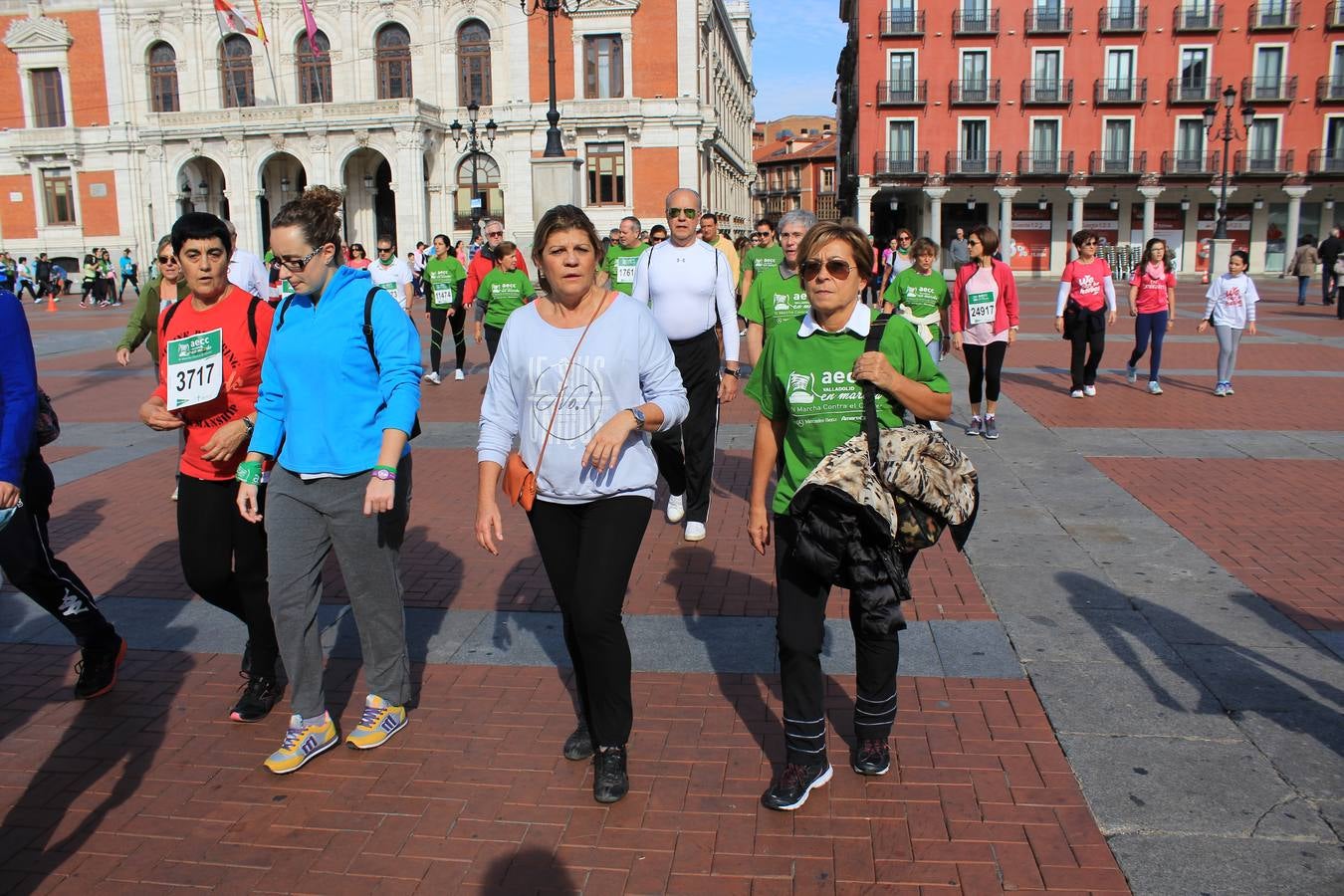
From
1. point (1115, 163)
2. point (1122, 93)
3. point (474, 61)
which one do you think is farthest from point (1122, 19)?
point (474, 61)

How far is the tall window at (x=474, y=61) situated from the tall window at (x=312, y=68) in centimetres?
647

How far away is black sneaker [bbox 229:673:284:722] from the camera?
4.07 metres

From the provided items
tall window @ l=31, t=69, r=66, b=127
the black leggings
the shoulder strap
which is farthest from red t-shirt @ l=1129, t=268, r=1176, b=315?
tall window @ l=31, t=69, r=66, b=127

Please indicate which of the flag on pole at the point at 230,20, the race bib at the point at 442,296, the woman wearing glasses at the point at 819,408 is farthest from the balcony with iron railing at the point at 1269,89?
the woman wearing glasses at the point at 819,408

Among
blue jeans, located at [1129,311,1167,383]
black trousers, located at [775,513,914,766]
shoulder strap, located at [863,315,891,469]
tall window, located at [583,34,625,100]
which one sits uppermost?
A: tall window, located at [583,34,625,100]

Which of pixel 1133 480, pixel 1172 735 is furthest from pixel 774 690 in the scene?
pixel 1133 480

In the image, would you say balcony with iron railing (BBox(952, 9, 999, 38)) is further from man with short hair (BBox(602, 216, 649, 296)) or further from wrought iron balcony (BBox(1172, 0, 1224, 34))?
man with short hair (BBox(602, 216, 649, 296))

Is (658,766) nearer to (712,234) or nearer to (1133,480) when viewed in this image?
(1133,480)

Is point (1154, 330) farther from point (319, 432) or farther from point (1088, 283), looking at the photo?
Answer: point (319, 432)

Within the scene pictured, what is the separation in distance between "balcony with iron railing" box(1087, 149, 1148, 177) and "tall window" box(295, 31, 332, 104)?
36.0 m

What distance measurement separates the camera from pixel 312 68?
49469 millimetres

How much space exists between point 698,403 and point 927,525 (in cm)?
350

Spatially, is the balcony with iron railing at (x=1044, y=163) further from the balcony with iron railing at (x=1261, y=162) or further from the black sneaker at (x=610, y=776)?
the black sneaker at (x=610, y=776)

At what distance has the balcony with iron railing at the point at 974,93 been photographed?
47969 millimetres
